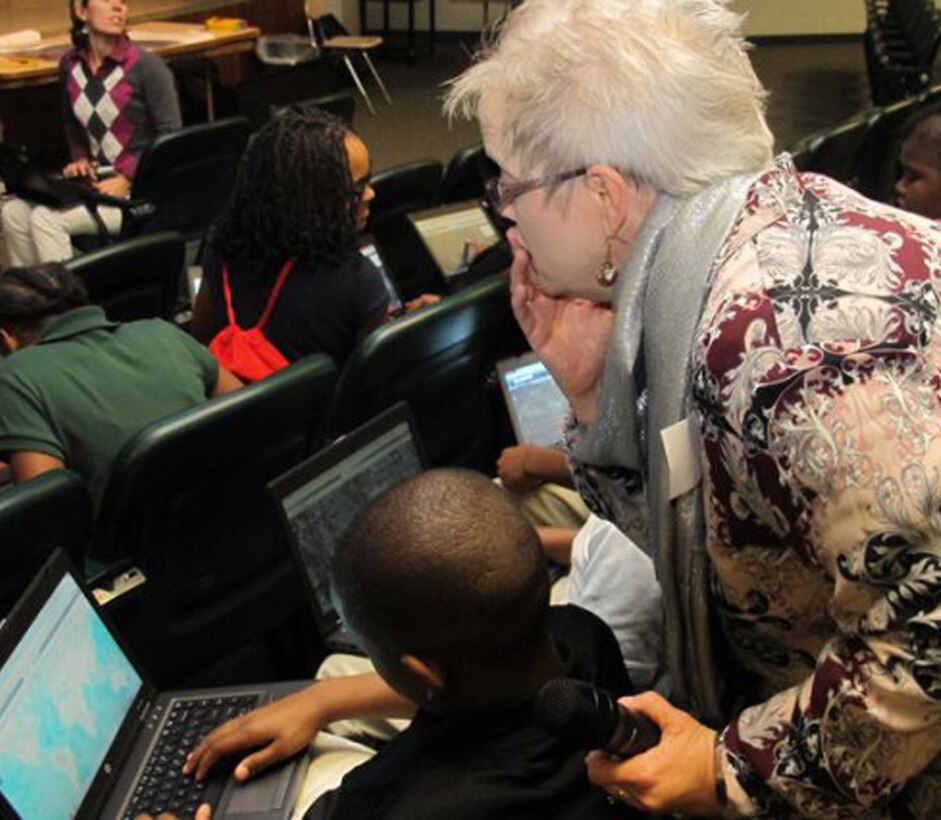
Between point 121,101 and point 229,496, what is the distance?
2.99 metres

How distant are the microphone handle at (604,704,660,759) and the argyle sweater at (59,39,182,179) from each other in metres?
3.87

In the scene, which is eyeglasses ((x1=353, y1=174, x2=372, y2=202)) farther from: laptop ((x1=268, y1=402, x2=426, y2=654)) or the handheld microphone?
the handheld microphone

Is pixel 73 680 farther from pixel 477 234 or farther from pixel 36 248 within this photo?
pixel 36 248

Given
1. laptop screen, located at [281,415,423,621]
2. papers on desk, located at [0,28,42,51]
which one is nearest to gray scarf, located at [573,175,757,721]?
laptop screen, located at [281,415,423,621]

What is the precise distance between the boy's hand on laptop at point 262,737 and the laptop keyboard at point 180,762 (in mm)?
21

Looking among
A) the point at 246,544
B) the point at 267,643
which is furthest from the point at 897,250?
the point at 267,643

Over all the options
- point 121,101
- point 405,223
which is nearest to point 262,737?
point 405,223

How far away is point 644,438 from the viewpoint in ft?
3.65

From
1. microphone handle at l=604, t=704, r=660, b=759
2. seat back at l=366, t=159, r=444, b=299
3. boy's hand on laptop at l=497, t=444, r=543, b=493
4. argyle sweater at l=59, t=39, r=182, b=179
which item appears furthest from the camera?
argyle sweater at l=59, t=39, r=182, b=179

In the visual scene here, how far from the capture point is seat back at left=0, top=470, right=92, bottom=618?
1528 mm

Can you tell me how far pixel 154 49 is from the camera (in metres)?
5.67

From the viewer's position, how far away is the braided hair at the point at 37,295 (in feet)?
7.64

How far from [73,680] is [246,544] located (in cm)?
68

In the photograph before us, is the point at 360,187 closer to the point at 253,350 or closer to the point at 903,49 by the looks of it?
the point at 253,350
